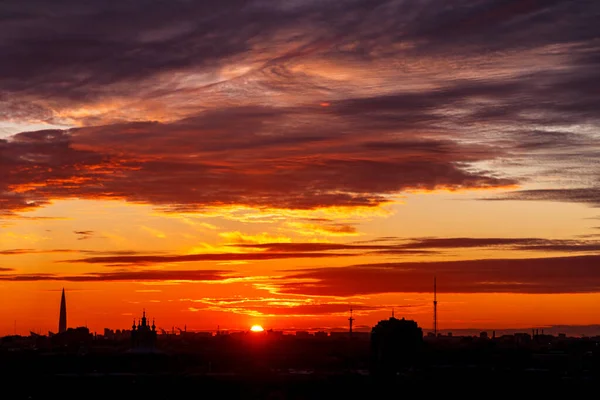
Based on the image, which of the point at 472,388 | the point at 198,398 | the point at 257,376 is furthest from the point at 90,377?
the point at 472,388

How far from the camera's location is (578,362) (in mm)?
199375

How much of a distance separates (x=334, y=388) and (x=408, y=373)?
27783 millimetres

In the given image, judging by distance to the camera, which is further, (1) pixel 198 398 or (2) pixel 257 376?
(2) pixel 257 376

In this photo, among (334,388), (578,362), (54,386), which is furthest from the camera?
(578,362)

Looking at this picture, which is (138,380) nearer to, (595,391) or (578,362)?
(595,391)

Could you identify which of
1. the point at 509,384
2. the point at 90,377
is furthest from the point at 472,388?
the point at 90,377

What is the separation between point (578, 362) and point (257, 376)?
73.9 m

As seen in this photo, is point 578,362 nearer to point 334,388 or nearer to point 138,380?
point 334,388

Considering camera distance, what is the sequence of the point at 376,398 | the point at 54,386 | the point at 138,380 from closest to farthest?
the point at 376,398, the point at 54,386, the point at 138,380

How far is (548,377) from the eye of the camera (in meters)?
160

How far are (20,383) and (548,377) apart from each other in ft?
280

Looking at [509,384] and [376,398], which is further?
[509,384]

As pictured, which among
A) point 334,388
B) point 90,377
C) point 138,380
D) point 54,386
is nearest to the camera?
point 334,388

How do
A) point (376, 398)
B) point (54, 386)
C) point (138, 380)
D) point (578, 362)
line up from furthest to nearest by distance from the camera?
point (578, 362), point (138, 380), point (54, 386), point (376, 398)
